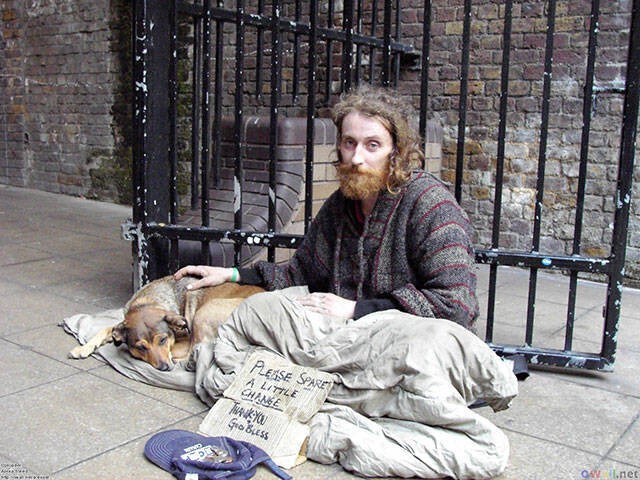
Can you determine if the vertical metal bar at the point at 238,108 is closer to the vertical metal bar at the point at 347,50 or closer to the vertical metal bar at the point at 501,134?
the vertical metal bar at the point at 347,50

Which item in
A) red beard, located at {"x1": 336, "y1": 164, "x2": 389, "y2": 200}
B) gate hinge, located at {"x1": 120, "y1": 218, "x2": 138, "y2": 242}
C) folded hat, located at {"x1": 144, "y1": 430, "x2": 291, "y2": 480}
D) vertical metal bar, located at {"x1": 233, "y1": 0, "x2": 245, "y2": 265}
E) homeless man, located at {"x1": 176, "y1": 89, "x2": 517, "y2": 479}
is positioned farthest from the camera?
gate hinge, located at {"x1": 120, "y1": 218, "x2": 138, "y2": 242}

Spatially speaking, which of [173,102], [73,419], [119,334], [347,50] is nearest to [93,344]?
[119,334]

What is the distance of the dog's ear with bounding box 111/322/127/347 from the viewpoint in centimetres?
345

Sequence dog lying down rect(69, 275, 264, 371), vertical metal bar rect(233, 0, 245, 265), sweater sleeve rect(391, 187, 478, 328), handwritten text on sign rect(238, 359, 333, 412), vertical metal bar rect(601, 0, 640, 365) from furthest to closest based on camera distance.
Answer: vertical metal bar rect(233, 0, 245, 265) → dog lying down rect(69, 275, 264, 371) → vertical metal bar rect(601, 0, 640, 365) → sweater sleeve rect(391, 187, 478, 328) → handwritten text on sign rect(238, 359, 333, 412)

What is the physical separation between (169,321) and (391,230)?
1181mm

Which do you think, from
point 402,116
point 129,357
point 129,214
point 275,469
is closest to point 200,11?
point 402,116

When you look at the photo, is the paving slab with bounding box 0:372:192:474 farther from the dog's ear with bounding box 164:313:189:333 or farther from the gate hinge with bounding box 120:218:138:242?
the gate hinge with bounding box 120:218:138:242

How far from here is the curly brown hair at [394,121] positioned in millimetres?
3039

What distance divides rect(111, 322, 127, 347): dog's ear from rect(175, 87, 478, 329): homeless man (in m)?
0.90

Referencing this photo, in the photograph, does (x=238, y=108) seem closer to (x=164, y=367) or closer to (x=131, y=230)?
(x=131, y=230)

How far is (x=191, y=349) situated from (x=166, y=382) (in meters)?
0.27

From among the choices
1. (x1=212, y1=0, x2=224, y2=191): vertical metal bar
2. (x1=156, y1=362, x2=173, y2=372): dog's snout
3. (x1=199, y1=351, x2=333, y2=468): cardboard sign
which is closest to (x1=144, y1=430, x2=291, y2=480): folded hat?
(x1=199, y1=351, x2=333, y2=468): cardboard sign

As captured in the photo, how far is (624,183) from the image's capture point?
3.39 m

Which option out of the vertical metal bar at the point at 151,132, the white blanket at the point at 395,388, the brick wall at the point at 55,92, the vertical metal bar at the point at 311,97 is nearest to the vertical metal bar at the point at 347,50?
the vertical metal bar at the point at 311,97
